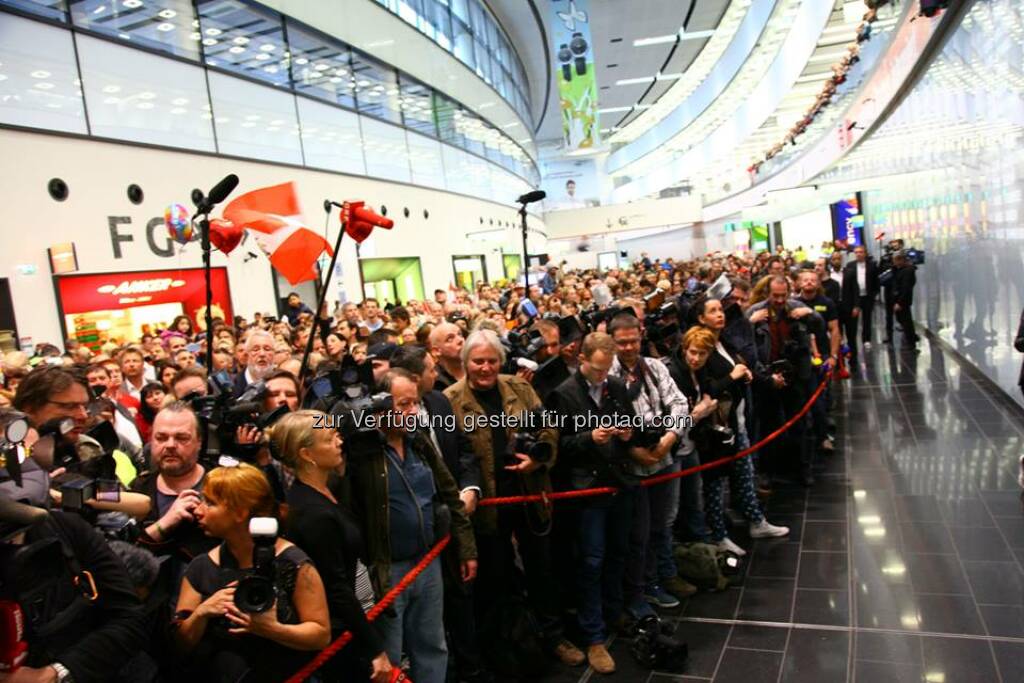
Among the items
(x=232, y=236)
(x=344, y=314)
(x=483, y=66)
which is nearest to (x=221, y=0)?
(x=344, y=314)

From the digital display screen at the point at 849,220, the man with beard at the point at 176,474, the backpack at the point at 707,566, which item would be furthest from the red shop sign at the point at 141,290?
the digital display screen at the point at 849,220

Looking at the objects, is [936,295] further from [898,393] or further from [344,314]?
[344,314]

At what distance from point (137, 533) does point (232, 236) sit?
3.17 meters

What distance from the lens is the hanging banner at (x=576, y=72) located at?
908 inches

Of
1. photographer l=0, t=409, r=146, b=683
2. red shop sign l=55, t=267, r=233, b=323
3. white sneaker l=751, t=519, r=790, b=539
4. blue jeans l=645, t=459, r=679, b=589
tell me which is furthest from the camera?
red shop sign l=55, t=267, r=233, b=323

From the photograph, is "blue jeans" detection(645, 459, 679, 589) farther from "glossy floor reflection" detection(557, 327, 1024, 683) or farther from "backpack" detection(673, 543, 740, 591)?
"glossy floor reflection" detection(557, 327, 1024, 683)

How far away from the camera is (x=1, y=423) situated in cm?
234

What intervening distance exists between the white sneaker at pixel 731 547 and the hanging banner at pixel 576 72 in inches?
838

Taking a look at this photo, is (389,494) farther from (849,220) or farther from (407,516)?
(849,220)

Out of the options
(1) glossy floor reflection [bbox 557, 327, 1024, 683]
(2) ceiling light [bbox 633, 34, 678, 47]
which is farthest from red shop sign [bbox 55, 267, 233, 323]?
(2) ceiling light [bbox 633, 34, 678, 47]

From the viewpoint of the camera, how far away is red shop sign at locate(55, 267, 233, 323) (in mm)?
8961

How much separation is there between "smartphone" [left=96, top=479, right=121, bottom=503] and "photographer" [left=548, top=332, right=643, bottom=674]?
231 cm

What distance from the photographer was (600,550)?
4.03m

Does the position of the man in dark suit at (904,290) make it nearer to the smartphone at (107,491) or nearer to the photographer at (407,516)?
the photographer at (407,516)
